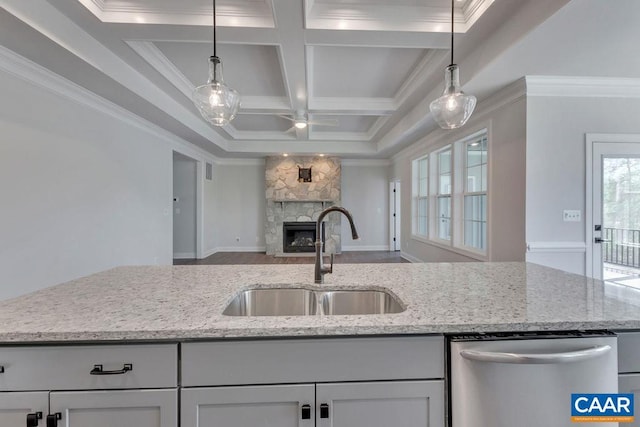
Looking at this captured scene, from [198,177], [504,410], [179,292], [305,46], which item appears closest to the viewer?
[504,410]

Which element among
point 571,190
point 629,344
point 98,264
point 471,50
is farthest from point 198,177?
point 629,344

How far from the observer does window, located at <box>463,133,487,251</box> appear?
12.6ft

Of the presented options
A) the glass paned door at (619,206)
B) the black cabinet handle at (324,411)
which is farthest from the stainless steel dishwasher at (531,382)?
the glass paned door at (619,206)

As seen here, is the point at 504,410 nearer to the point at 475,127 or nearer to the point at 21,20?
the point at 21,20

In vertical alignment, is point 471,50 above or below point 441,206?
above

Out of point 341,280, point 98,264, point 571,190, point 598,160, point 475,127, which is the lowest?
point 98,264

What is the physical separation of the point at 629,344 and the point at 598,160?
9.30 feet

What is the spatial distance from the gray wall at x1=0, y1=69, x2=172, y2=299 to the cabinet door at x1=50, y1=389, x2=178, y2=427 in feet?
7.75

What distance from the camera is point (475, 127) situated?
3852mm

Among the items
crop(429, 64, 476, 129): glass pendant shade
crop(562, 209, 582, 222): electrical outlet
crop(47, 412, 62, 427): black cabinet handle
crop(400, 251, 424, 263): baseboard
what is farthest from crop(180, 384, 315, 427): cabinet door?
crop(400, 251, 424, 263): baseboard

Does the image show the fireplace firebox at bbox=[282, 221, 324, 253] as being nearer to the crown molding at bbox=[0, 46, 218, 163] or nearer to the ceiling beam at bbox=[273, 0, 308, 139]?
the crown molding at bbox=[0, 46, 218, 163]

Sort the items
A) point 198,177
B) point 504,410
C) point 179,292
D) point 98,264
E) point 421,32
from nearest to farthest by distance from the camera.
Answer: point 504,410 < point 179,292 < point 421,32 < point 98,264 < point 198,177

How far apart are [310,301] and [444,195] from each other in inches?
164

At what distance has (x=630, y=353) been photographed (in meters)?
0.99
